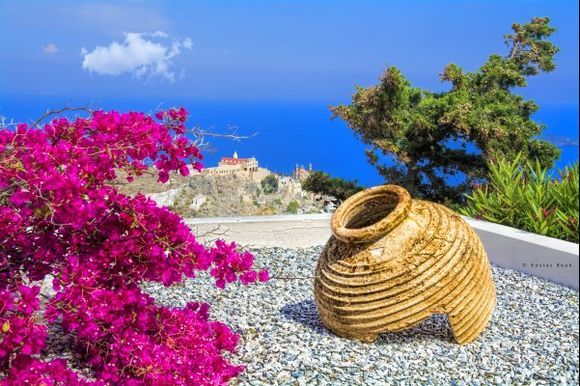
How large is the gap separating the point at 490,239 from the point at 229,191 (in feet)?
12.4

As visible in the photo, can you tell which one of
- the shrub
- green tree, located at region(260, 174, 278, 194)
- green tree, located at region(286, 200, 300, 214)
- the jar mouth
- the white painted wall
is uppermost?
the jar mouth

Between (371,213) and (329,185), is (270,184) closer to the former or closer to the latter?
(329,185)

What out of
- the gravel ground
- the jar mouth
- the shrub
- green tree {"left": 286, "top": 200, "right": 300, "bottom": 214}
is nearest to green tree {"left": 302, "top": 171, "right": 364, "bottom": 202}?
green tree {"left": 286, "top": 200, "right": 300, "bottom": 214}

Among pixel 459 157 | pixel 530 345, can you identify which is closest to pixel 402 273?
pixel 530 345

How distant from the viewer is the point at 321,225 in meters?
7.14

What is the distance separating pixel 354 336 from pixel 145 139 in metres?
1.71

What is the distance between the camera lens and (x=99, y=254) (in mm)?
3539

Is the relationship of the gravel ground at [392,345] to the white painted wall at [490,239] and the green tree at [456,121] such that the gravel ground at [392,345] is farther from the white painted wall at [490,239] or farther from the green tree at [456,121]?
the green tree at [456,121]

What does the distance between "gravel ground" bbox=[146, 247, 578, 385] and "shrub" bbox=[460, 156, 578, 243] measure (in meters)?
1.03

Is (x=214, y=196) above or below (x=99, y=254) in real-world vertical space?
below

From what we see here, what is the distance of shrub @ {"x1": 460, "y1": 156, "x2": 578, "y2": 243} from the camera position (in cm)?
656

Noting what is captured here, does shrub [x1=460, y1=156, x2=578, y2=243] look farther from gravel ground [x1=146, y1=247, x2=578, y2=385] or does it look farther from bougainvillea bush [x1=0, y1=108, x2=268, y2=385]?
bougainvillea bush [x1=0, y1=108, x2=268, y2=385]

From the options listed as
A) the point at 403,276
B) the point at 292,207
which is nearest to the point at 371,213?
the point at 403,276

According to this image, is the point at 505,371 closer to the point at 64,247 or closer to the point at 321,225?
A: the point at 64,247
